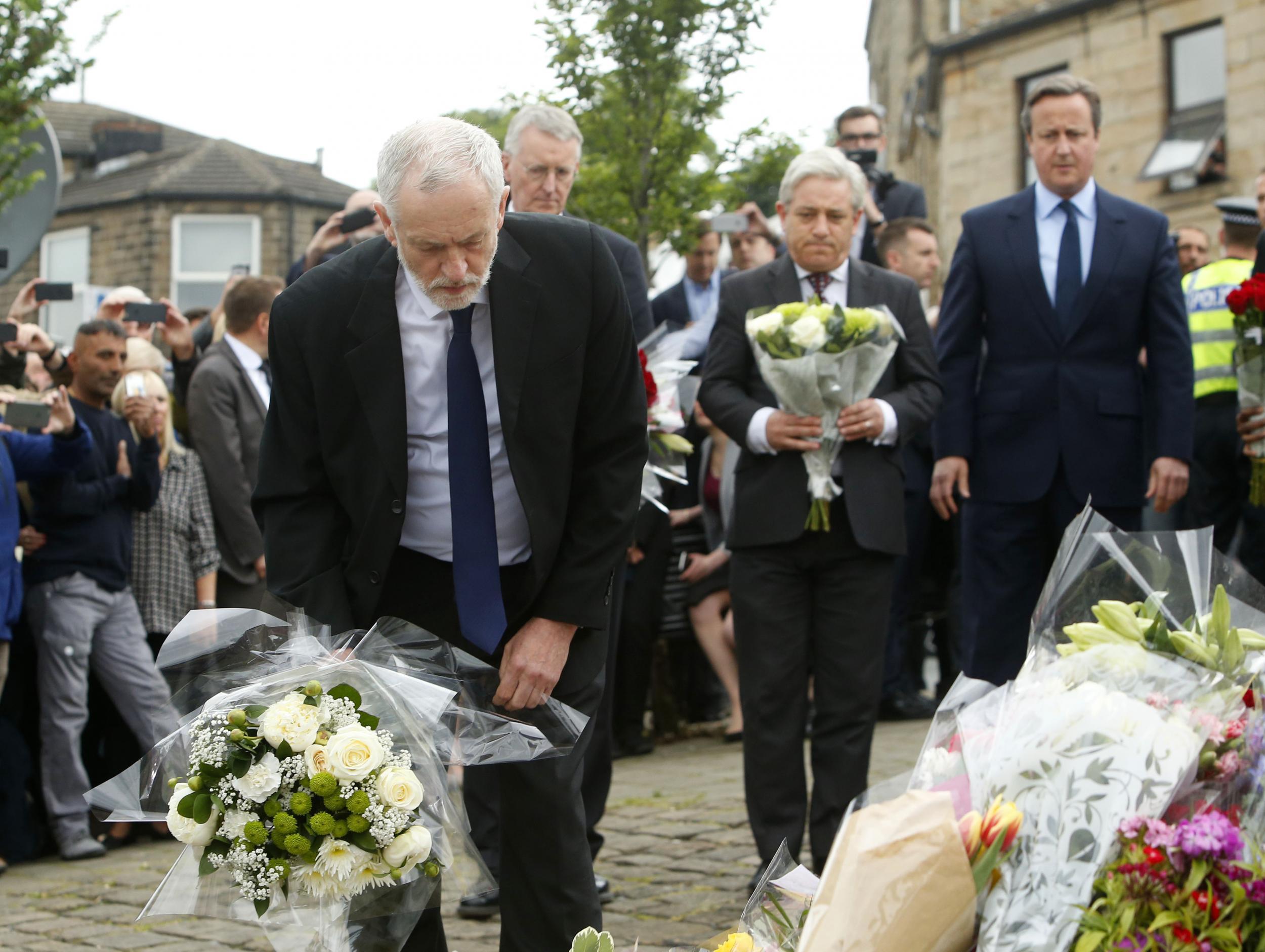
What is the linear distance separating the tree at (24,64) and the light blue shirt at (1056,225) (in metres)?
6.79

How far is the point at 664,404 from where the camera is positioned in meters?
5.96

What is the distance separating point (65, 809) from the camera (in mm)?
6828

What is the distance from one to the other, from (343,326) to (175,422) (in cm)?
482

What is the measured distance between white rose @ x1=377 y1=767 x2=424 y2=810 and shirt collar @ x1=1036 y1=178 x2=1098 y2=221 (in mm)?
3797

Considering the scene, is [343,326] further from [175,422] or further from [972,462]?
[175,422]

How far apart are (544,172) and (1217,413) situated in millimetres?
3949

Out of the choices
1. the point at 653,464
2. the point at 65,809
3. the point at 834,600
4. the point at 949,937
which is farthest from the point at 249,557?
the point at 949,937

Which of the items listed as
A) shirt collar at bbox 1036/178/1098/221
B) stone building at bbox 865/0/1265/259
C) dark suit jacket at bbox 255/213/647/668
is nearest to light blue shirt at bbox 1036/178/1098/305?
shirt collar at bbox 1036/178/1098/221

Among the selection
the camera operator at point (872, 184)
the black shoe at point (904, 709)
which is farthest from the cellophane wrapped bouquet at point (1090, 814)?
the black shoe at point (904, 709)

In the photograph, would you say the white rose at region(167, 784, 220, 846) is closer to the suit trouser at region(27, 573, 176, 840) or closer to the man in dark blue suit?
the man in dark blue suit

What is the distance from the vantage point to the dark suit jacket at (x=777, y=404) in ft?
17.8

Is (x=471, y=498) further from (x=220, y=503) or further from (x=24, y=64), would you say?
(x=24, y=64)

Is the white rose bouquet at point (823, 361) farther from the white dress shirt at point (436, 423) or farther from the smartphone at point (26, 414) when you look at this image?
the smartphone at point (26, 414)

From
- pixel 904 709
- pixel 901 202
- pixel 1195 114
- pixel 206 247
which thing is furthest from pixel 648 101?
pixel 206 247
